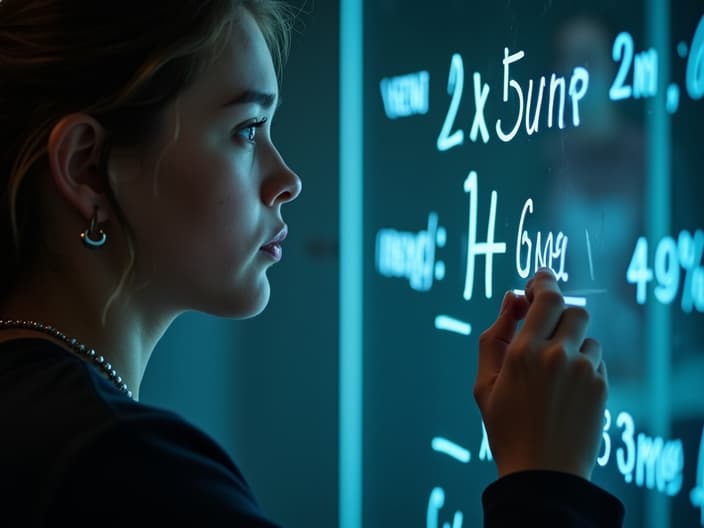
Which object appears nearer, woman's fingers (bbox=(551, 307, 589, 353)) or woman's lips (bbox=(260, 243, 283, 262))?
woman's fingers (bbox=(551, 307, 589, 353))

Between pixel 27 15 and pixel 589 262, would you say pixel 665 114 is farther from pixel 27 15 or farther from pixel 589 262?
pixel 27 15

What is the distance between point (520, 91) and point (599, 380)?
0.32m

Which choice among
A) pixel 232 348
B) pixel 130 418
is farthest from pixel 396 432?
pixel 130 418

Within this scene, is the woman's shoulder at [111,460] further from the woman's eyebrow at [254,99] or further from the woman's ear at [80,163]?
the woman's eyebrow at [254,99]

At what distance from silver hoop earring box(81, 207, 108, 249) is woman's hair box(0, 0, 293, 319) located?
0.07ft

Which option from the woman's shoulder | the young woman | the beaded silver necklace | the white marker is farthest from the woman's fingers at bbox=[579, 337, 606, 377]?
the beaded silver necklace

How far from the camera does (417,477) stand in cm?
104

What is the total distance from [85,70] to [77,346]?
226 mm

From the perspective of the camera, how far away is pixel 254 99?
2.45 feet


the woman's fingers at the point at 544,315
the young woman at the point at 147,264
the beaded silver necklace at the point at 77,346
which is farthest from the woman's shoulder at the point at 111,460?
the woman's fingers at the point at 544,315

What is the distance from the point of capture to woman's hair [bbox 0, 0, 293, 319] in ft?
2.22

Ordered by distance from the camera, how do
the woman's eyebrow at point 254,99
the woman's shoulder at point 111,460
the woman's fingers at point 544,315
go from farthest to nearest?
the woman's eyebrow at point 254,99, the woman's fingers at point 544,315, the woman's shoulder at point 111,460

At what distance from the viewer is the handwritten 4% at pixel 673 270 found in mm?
659

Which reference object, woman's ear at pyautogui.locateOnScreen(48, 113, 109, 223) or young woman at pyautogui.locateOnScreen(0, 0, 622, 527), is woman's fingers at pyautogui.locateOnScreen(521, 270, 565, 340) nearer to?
young woman at pyautogui.locateOnScreen(0, 0, 622, 527)
